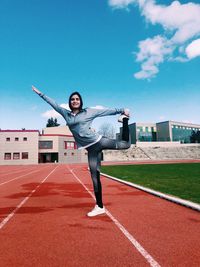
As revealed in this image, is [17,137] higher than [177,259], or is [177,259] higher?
[17,137]

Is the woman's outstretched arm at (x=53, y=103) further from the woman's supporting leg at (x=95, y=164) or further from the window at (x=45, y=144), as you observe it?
the window at (x=45, y=144)

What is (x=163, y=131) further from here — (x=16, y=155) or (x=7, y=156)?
(x=7, y=156)

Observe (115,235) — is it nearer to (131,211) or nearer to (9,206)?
(131,211)

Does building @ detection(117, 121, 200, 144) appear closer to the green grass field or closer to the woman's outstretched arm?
the green grass field

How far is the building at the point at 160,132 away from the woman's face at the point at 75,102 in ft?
264

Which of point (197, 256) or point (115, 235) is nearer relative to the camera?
point (197, 256)

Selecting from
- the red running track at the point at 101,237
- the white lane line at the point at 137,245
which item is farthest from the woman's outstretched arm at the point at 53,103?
the white lane line at the point at 137,245

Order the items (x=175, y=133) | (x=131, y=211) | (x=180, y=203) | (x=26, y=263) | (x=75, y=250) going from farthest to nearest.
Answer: (x=175, y=133), (x=180, y=203), (x=131, y=211), (x=75, y=250), (x=26, y=263)

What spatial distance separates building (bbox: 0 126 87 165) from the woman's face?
2112 inches

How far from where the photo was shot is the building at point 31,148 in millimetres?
55500

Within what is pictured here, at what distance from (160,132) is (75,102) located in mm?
88504

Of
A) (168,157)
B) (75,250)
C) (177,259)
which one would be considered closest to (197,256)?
(177,259)

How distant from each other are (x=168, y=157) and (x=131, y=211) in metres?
62.8

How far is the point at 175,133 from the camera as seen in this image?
89.2 m
